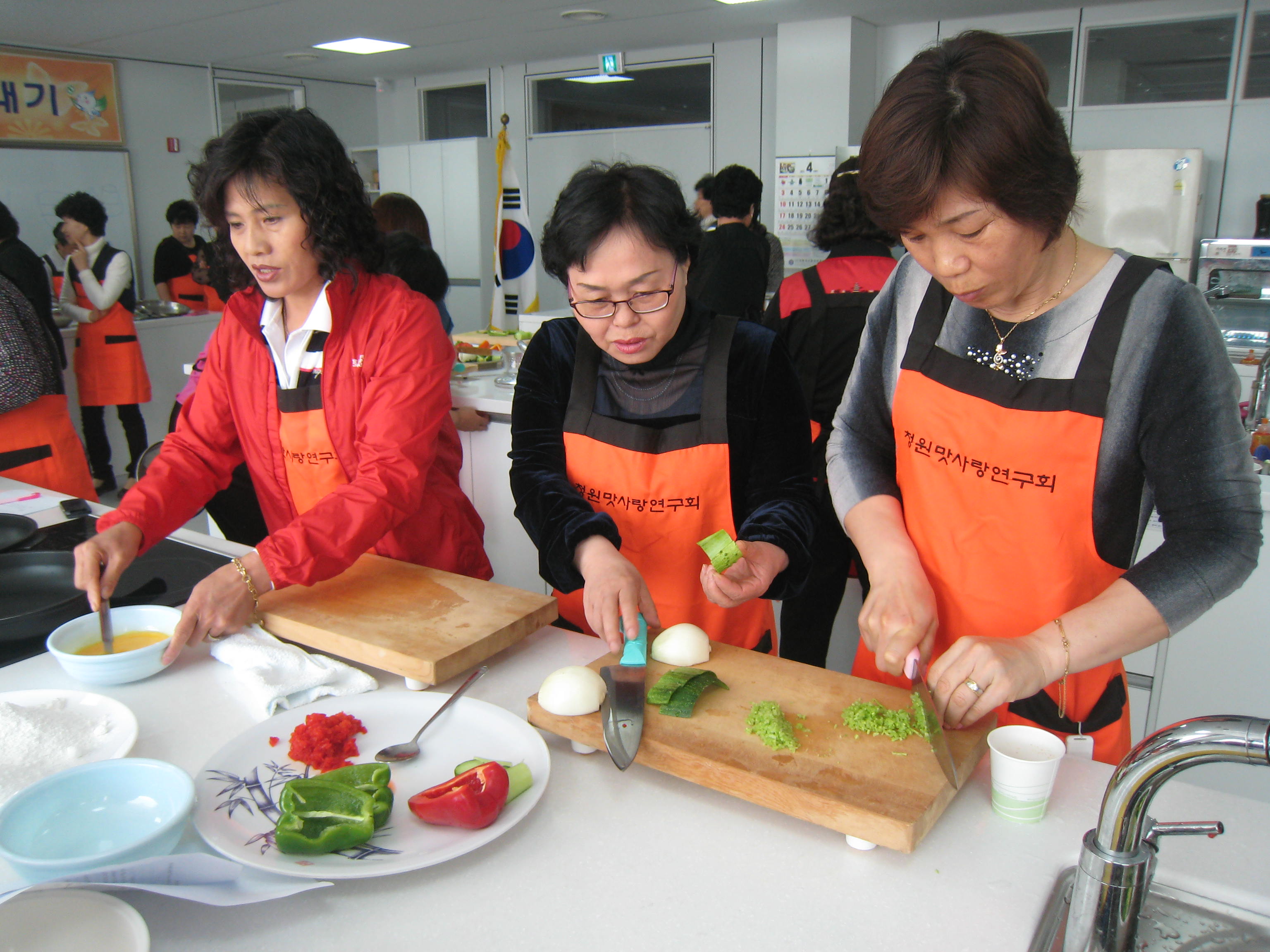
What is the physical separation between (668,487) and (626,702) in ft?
1.91

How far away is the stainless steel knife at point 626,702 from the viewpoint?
1.16 metres

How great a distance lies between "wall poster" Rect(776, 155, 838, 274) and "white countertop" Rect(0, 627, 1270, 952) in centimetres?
627

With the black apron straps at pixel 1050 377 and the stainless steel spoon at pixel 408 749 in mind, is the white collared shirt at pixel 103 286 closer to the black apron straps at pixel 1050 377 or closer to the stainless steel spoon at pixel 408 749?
the stainless steel spoon at pixel 408 749

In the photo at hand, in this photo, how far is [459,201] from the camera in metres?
9.24

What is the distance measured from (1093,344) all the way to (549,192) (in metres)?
8.59

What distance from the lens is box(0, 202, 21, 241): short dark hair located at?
145 inches

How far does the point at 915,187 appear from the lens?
1.17m

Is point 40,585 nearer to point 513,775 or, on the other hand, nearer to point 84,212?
point 513,775

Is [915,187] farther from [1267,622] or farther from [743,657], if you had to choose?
[1267,622]

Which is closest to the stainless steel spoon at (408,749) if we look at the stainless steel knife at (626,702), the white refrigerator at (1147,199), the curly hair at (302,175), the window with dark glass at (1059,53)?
the stainless steel knife at (626,702)

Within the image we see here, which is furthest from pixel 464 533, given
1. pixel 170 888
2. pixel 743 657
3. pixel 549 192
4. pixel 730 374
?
pixel 549 192

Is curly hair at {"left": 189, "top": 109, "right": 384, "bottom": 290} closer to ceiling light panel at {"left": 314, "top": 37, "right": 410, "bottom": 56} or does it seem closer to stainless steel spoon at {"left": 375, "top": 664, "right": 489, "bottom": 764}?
stainless steel spoon at {"left": 375, "top": 664, "right": 489, "bottom": 764}

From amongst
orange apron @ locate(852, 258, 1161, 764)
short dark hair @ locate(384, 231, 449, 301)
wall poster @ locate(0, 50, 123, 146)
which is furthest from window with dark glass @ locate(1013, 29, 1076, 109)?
wall poster @ locate(0, 50, 123, 146)

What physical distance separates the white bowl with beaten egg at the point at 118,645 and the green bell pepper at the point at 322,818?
51cm
